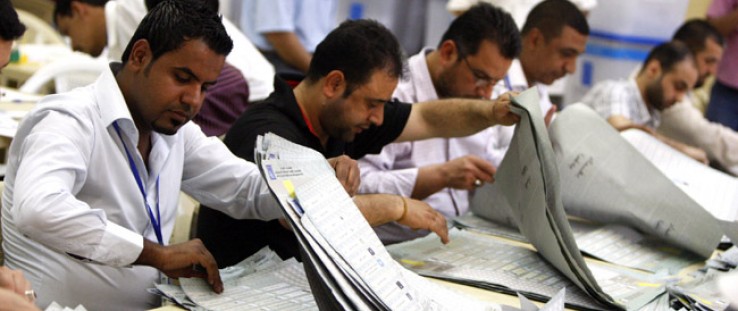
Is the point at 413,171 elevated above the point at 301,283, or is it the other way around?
the point at 301,283

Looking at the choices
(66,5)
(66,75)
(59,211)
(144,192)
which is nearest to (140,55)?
(144,192)

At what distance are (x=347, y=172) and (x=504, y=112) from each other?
1.78 ft

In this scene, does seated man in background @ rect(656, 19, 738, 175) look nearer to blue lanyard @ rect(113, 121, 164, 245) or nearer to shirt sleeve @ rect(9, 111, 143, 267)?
blue lanyard @ rect(113, 121, 164, 245)

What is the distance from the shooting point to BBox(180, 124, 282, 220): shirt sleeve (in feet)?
5.52

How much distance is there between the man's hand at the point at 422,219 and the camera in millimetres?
1743

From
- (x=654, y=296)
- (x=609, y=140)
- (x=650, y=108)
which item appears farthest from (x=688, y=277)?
(x=650, y=108)

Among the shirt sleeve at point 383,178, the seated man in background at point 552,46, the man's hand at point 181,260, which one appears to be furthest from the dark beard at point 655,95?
the man's hand at point 181,260

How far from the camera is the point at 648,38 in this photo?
5.84 metres

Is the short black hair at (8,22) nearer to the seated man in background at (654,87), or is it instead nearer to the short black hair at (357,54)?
the short black hair at (357,54)

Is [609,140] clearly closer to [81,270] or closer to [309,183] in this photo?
[309,183]

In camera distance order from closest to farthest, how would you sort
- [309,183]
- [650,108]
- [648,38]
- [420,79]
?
[309,183], [420,79], [650,108], [648,38]

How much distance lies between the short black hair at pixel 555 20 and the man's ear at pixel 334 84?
4.76 feet

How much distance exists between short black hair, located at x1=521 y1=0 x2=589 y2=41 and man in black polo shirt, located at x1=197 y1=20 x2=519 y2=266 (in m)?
1.18

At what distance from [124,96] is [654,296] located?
3.21 feet
